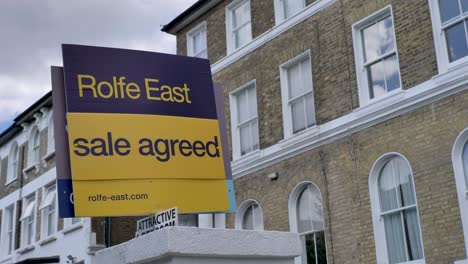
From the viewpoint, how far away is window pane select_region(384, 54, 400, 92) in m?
13.3

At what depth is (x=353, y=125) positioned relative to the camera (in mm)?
13773

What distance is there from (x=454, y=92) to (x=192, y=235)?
8129 mm

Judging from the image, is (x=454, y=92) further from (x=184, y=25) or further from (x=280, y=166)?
(x=184, y=25)

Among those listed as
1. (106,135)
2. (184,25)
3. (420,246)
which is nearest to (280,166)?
(420,246)

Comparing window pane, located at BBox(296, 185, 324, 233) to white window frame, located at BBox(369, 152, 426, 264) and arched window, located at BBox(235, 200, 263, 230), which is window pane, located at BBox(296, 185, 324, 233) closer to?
arched window, located at BBox(235, 200, 263, 230)

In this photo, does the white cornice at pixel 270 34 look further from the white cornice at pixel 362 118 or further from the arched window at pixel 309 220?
the arched window at pixel 309 220

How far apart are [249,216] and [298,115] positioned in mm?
3129

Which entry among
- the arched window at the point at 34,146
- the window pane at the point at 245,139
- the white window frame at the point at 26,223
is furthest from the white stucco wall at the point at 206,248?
the arched window at the point at 34,146

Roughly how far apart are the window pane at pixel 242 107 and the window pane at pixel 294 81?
183cm

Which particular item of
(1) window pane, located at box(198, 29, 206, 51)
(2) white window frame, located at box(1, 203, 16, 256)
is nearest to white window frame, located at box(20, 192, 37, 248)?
(2) white window frame, located at box(1, 203, 16, 256)

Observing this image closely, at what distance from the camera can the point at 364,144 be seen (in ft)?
44.4

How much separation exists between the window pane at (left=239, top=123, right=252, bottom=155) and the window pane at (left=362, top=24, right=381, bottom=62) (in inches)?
177

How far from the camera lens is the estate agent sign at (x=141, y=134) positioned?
22.2ft

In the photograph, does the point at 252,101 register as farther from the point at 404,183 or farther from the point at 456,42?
the point at 456,42
